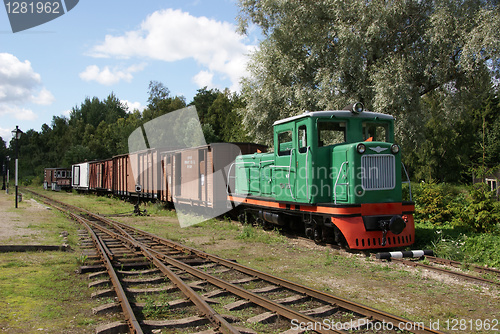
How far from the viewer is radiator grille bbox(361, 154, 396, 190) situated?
8852 millimetres

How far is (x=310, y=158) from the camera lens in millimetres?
9414

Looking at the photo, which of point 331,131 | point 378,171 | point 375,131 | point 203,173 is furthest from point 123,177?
point 378,171

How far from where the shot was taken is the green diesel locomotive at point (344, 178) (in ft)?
28.5

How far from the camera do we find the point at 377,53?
17.0 m

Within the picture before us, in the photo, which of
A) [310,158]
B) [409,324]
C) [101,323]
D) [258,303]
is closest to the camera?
[409,324]

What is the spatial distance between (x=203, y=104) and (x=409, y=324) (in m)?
62.7

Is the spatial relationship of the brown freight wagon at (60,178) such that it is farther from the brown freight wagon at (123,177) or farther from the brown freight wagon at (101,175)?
the brown freight wagon at (123,177)

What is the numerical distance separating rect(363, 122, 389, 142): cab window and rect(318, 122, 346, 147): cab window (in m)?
0.62

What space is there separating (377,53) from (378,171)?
10007 millimetres

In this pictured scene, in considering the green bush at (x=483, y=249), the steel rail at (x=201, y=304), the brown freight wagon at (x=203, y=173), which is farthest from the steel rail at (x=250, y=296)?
the brown freight wagon at (x=203, y=173)

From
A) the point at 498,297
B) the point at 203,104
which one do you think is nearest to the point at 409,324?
the point at 498,297

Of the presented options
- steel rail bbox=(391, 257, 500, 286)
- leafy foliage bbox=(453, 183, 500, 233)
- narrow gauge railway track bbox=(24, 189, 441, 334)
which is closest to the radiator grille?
steel rail bbox=(391, 257, 500, 286)

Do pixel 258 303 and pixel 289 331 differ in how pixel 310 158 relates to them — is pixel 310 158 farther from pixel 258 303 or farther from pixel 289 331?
pixel 289 331

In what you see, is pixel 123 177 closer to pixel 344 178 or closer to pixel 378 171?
pixel 344 178
